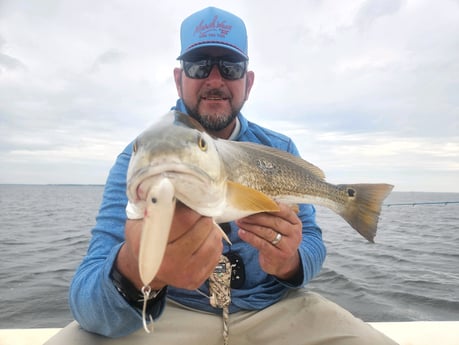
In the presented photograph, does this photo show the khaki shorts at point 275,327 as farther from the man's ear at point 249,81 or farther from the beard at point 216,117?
the man's ear at point 249,81

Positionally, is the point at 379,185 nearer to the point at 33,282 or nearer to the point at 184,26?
the point at 184,26

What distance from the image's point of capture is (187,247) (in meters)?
1.65

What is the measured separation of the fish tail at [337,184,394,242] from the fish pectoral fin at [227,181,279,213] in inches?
54.3

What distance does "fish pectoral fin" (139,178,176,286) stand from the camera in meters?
1.23

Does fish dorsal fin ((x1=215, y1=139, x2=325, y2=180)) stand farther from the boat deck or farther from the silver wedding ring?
the boat deck

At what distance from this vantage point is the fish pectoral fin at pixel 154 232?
1.23 meters

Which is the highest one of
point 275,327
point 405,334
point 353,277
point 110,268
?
point 110,268

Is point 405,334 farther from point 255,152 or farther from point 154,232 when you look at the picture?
point 154,232

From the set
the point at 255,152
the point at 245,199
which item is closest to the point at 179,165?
the point at 245,199

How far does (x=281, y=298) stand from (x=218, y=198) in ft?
6.84

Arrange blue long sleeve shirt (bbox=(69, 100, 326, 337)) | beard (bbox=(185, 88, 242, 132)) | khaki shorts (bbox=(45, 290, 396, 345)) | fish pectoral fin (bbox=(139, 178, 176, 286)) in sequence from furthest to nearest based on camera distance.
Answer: beard (bbox=(185, 88, 242, 132)) → khaki shorts (bbox=(45, 290, 396, 345)) → blue long sleeve shirt (bbox=(69, 100, 326, 337)) → fish pectoral fin (bbox=(139, 178, 176, 286))

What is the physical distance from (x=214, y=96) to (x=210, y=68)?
0.86 ft

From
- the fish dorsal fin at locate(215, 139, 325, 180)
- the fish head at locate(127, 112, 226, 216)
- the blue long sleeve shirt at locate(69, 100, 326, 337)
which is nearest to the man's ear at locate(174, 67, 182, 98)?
the blue long sleeve shirt at locate(69, 100, 326, 337)

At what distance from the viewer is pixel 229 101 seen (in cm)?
370
